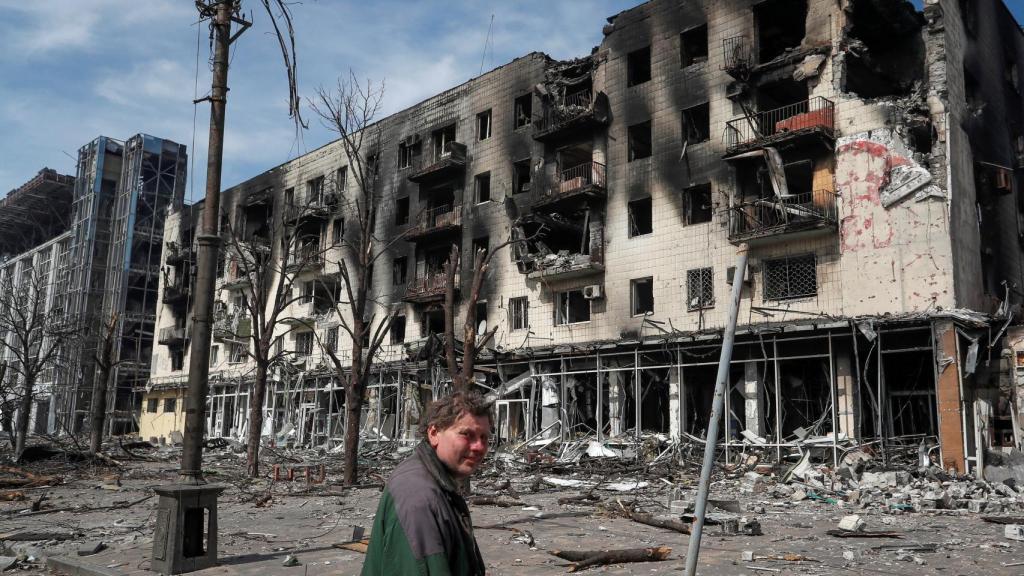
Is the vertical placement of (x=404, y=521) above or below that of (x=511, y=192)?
below

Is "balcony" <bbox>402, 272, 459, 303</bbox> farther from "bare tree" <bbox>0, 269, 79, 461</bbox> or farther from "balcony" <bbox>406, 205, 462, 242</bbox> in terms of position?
"bare tree" <bbox>0, 269, 79, 461</bbox>

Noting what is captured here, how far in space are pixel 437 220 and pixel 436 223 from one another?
0.50 feet

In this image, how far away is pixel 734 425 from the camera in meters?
→ 24.6

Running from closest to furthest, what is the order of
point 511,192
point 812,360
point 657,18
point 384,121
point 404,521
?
point 404,521 → point 812,360 → point 657,18 → point 511,192 → point 384,121

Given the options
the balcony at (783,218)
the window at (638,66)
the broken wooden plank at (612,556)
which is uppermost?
the window at (638,66)

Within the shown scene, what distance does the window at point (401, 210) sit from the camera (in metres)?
37.9

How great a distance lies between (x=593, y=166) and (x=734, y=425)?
10946mm

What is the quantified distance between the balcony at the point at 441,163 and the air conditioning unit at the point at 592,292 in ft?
31.5

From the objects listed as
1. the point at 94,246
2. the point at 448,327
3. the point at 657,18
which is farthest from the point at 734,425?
the point at 94,246

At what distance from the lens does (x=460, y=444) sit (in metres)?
3.22

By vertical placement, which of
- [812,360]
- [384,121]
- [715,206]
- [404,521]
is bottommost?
[404,521]

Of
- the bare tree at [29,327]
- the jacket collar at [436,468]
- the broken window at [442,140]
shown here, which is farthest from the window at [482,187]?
the jacket collar at [436,468]

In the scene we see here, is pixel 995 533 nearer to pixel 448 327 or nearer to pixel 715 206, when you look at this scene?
pixel 448 327

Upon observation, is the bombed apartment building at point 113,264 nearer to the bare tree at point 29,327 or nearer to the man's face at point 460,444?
the bare tree at point 29,327
